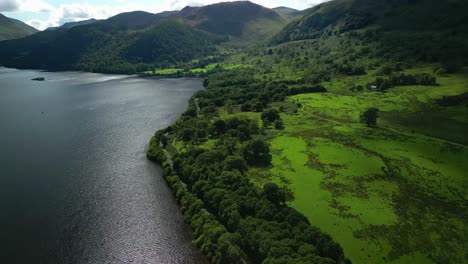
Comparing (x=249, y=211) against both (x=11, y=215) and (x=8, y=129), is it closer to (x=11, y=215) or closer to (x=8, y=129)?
(x=11, y=215)

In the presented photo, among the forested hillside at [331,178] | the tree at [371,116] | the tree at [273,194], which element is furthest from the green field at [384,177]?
the tree at [273,194]

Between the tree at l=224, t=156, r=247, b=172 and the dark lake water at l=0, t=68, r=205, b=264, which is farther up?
the tree at l=224, t=156, r=247, b=172

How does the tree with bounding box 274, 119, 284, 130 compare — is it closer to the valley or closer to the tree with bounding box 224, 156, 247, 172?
the valley

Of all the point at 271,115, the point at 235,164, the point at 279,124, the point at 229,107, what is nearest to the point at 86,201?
the point at 235,164

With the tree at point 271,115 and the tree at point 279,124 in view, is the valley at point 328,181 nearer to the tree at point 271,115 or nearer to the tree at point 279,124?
the tree at point 271,115

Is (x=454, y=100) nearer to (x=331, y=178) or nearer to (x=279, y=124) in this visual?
(x=279, y=124)

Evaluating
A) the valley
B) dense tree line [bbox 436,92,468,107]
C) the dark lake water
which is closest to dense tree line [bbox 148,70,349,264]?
the valley
